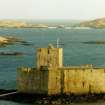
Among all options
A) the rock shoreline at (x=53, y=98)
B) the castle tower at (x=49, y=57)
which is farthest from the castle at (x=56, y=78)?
the rock shoreline at (x=53, y=98)

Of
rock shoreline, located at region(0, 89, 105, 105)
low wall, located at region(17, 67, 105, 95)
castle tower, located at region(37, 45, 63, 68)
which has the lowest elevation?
rock shoreline, located at region(0, 89, 105, 105)

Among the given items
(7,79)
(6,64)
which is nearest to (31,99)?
(7,79)

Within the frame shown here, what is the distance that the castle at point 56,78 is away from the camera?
40.6m

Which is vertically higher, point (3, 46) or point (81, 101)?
point (3, 46)

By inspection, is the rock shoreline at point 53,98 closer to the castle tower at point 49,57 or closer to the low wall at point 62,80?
the low wall at point 62,80

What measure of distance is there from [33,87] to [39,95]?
2.49ft

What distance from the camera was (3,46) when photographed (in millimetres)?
104375

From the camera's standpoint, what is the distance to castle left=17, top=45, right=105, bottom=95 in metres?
40.6

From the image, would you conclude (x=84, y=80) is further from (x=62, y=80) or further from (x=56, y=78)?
(x=56, y=78)

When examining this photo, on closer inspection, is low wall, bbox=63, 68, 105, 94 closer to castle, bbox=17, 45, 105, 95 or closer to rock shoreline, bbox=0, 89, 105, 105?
castle, bbox=17, 45, 105, 95

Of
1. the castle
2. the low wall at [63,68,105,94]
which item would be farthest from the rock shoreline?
the low wall at [63,68,105,94]

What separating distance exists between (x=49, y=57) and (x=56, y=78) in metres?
1.79

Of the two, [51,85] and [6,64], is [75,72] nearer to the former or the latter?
[51,85]

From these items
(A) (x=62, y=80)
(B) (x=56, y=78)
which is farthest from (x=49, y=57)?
(A) (x=62, y=80)
